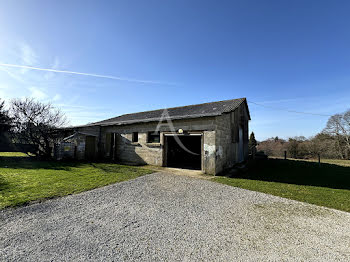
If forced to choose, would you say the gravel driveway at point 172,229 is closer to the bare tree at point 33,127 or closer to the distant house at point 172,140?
the distant house at point 172,140

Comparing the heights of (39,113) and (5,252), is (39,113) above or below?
above

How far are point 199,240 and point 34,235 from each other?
3020 mm

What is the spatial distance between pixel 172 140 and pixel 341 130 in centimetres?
2432

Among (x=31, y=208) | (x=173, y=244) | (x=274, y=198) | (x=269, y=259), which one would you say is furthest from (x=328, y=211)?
(x=31, y=208)

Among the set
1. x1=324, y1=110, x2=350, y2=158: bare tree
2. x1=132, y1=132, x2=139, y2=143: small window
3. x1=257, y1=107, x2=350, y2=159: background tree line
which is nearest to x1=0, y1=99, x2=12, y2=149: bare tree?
x1=132, y1=132, x2=139, y2=143: small window

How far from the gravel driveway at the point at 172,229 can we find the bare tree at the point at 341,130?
2446 cm

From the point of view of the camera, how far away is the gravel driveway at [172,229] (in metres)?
2.26

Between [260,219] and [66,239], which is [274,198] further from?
[66,239]

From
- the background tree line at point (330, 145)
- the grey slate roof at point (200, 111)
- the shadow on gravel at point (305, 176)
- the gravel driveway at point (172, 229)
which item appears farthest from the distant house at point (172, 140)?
the background tree line at point (330, 145)

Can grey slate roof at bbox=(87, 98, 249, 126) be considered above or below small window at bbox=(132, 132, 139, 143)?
above

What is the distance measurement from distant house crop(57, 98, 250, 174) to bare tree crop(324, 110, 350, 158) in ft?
54.8

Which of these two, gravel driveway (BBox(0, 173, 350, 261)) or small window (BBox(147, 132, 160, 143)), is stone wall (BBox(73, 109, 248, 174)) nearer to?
small window (BBox(147, 132, 160, 143))

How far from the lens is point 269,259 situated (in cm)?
218

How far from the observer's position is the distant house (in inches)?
317
